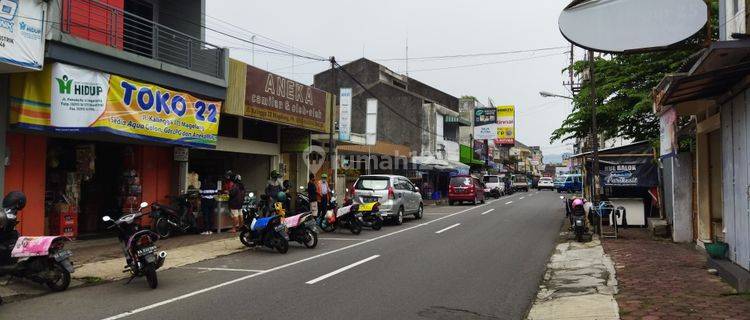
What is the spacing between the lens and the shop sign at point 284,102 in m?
17.1

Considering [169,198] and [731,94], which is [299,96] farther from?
[731,94]

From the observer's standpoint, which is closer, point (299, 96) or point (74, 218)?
point (74, 218)

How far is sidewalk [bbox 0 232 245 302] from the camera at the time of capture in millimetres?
8508

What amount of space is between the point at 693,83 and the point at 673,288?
304 cm

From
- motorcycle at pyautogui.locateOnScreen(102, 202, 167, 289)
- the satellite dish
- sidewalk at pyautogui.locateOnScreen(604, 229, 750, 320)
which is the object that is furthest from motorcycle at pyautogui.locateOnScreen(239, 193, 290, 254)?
the satellite dish

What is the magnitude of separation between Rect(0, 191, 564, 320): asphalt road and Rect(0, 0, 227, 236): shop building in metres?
3.84

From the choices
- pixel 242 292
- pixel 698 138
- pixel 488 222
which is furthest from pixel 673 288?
pixel 488 222

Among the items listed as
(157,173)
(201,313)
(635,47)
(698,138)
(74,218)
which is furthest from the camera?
(157,173)

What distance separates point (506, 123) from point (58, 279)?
203 ft

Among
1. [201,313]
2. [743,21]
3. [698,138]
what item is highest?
[743,21]

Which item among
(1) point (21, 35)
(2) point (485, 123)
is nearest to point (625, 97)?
(1) point (21, 35)

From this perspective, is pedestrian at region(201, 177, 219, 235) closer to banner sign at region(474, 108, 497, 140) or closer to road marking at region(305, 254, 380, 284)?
road marking at region(305, 254, 380, 284)

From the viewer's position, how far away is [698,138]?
1205cm

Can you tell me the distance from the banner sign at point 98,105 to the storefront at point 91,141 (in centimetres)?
2
